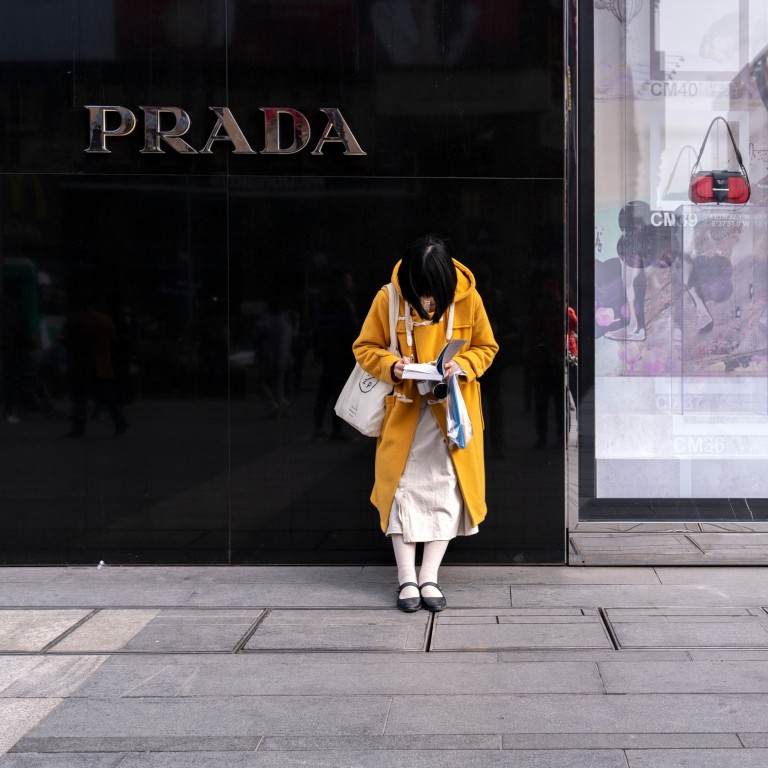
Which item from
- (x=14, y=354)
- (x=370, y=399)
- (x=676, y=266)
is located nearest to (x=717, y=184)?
(x=676, y=266)

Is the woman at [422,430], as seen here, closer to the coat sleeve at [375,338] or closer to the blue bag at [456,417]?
the coat sleeve at [375,338]

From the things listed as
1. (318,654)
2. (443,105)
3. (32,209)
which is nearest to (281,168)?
(443,105)

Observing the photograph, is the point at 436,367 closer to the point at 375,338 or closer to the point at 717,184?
→ the point at 375,338

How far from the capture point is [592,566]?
6.07 m

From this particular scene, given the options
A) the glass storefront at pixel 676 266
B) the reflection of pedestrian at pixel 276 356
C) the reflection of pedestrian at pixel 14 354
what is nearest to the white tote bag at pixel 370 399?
the reflection of pedestrian at pixel 276 356

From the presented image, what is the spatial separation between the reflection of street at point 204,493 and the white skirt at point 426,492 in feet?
2.35

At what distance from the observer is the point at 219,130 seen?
589cm

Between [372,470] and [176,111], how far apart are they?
2374mm

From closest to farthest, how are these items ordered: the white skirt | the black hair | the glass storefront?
the black hair, the white skirt, the glass storefront

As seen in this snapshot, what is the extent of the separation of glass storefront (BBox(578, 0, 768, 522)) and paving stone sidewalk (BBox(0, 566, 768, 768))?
2.25 feet

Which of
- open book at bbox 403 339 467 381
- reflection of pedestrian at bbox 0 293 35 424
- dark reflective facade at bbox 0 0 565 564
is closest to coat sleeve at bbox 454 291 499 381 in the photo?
open book at bbox 403 339 467 381

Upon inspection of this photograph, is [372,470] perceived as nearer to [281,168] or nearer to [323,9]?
[281,168]

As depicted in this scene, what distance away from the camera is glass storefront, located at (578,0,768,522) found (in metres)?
6.16

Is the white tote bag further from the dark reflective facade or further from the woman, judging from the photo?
the dark reflective facade
